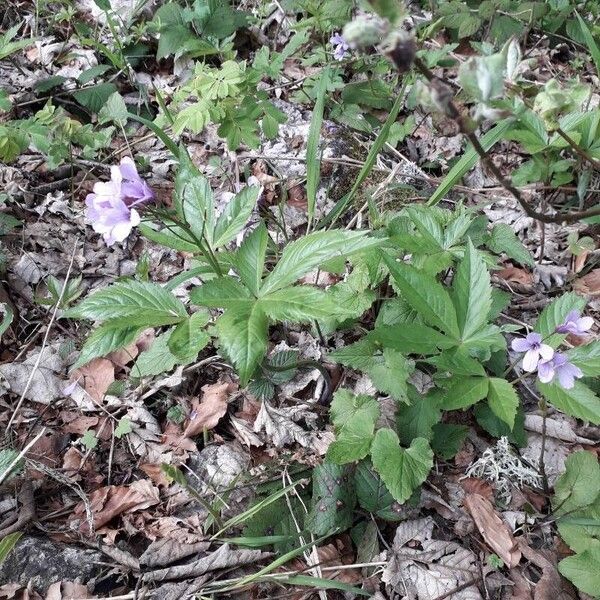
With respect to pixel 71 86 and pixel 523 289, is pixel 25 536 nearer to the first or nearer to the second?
pixel 523 289

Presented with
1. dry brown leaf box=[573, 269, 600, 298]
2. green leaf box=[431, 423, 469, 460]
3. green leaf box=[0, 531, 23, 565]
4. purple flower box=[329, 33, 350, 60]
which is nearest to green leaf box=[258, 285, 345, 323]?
green leaf box=[431, 423, 469, 460]

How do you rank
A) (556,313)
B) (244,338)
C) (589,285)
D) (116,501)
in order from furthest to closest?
1. (589,285)
2. (116,501)
3. (556,313)
4. (244,338)

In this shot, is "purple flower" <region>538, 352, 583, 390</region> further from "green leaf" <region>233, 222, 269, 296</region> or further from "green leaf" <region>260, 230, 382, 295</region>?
"green leaf" <region>233, 222, 269, 296</region>

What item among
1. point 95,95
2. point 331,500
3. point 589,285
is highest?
point 95,95

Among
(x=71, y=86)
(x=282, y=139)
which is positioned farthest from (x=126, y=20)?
(x=282, y=139)

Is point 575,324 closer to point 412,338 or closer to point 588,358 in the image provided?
point 588,358

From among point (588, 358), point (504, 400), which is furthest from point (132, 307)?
point (588, 358)
